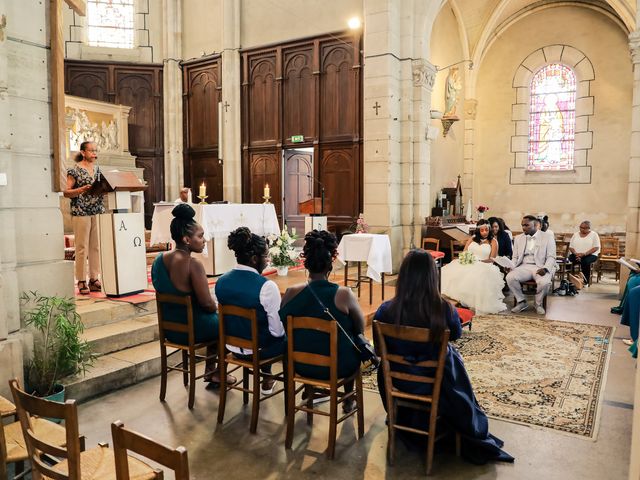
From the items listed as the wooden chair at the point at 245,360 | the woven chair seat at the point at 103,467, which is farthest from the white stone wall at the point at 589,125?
the woven chair seat at the point at 103,467

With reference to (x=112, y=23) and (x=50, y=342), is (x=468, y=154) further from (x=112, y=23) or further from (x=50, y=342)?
(x=50, y=342)

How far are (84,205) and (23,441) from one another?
3009 mm

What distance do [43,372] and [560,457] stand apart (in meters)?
3.30

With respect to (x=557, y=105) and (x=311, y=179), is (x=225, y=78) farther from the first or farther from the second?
(x=557, y=105)

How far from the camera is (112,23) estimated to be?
11953 mm

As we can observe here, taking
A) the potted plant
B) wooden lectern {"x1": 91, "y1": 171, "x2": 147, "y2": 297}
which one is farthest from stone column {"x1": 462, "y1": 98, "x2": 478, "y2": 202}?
wooden lectern {"x1": 91, "y1": 171, "x2": 147, "y2": 297}

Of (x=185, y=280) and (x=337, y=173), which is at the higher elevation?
(x=337, y=173)

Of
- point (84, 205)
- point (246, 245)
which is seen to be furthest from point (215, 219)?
point (246, 245)

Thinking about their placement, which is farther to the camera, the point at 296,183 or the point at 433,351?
the point at 296,183

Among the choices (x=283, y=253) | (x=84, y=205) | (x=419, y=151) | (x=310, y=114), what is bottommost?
(x=283, y=253)

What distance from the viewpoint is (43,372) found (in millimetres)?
3432

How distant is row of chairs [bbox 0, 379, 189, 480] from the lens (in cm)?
153

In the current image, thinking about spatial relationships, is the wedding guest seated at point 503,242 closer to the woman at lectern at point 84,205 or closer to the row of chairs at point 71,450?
the woman at lectern at point 84,205

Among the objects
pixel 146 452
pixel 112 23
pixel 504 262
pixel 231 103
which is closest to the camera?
pixel 146 452
